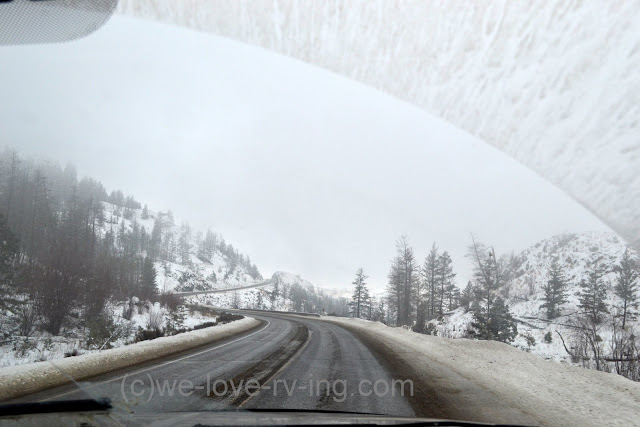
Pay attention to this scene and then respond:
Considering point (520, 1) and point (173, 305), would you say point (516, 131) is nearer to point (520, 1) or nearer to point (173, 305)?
point (520, 1)

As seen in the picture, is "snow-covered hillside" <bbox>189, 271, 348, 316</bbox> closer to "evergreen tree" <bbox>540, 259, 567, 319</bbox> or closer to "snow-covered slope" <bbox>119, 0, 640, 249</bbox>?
"evergreen tree" <bbox>540, 259, 567, 319</bbox>

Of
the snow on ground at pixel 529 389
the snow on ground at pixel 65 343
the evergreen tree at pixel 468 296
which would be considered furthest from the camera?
the evergreen tree at pixel 468 296

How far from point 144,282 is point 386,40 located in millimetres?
22502

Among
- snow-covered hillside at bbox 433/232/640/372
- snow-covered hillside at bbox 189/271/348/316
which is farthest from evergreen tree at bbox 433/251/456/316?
snow-covered hillside at bbox 433/232/640/372

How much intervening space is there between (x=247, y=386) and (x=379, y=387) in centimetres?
216

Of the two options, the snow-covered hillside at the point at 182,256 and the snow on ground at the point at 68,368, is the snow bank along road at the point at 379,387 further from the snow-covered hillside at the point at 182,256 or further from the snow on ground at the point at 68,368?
the snow-covered hillside at the point at 182,256

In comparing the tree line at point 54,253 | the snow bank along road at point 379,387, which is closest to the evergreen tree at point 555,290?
the snow bank along road at point 379,387

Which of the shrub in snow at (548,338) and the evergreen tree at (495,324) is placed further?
the evergreen tree at (495,324)

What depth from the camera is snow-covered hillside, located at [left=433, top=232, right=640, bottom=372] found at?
10.1 m

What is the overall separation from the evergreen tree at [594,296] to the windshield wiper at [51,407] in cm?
1352

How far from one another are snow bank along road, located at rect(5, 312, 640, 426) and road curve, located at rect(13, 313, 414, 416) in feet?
0.05

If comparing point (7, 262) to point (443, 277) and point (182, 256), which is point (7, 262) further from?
point (443, 277)

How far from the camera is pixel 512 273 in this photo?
18.8m

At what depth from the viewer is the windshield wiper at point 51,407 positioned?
8.25ft
